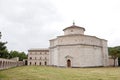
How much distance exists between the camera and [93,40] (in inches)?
1543

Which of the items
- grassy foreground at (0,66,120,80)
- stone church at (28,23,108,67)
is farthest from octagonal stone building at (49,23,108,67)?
grassy foreground at (0,66,120,80)

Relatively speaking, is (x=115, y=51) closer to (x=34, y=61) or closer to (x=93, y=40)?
(x=93, y=40)

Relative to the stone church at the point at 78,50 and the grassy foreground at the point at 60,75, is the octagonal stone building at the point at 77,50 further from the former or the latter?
the grassy foreground at the point at 60,75

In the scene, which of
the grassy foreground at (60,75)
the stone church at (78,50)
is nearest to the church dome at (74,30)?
the stone church at (78,50)

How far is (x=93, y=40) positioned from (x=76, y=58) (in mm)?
7196

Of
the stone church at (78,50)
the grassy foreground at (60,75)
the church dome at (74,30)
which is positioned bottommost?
the grassy foreground at (60,75)

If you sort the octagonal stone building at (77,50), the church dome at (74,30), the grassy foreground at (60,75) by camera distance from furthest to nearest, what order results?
the church dome at (74,30) < the octagonal stone building at (77,50) < the grassy foreground at (60,75)

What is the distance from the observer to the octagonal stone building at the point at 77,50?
1431 inches

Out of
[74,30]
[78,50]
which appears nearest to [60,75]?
[78,50]

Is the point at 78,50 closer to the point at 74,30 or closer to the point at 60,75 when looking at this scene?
the point at 74,30

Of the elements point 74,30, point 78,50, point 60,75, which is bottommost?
point 60,75

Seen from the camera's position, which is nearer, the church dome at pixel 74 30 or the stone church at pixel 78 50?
the stone church at pixel 78 50

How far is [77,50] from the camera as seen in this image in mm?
36375

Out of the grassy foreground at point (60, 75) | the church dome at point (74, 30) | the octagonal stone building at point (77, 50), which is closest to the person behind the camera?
the grassy foreground at point (60, 75)
